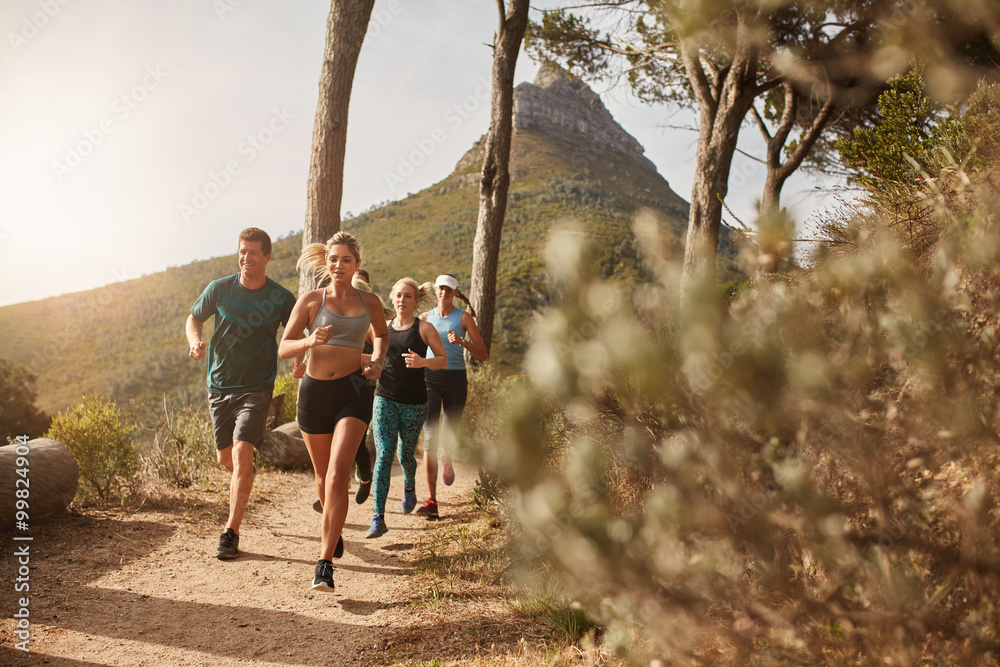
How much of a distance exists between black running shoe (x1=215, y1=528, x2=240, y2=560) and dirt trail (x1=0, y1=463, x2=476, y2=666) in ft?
0.26

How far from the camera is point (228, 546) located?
13.4ft

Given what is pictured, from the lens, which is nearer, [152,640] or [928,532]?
[928,532]

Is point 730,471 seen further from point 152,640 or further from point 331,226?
point 331,226

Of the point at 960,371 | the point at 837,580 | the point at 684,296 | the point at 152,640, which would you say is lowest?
the point at 152,640

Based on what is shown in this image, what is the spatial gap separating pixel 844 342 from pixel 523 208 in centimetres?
5275

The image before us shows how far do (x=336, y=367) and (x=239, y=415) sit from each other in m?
0.96

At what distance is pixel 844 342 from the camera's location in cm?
158

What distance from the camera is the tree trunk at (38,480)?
412cm

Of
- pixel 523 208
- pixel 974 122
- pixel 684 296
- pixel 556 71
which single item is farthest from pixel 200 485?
pixel 523 208

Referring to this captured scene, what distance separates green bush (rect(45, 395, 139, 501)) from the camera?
16.9 ft

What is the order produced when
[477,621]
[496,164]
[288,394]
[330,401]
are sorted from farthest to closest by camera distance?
[288,394] < [496,164] < [330,401] < [477,621]

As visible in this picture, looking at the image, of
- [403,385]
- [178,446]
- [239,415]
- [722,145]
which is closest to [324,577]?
[239,415]

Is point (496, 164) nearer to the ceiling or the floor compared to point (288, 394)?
nearer to the ceiling
